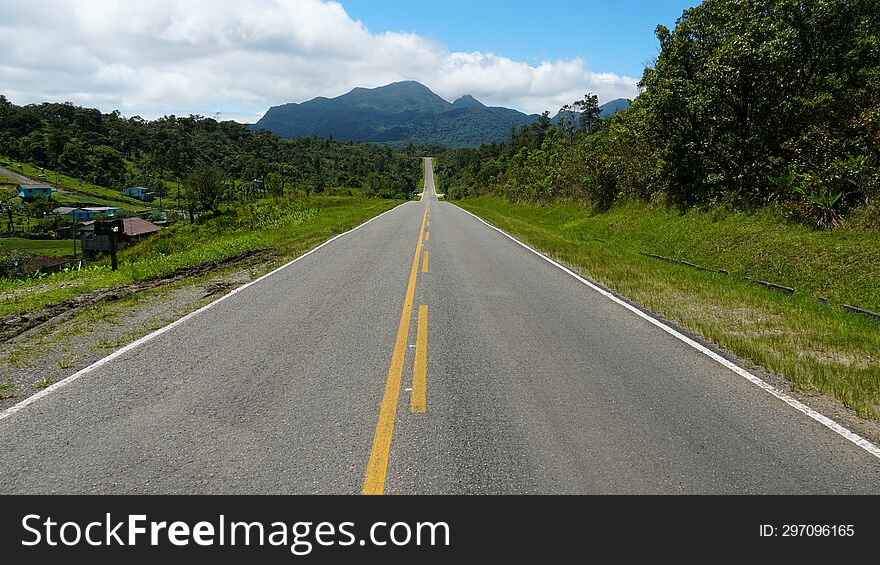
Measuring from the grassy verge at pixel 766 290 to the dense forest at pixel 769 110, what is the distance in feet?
3.60

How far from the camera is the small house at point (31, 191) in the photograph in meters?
98.2

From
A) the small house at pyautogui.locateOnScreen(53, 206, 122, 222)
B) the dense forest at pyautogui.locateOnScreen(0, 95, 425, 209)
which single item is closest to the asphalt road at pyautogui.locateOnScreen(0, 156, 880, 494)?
the dense forest at pyautogui.locateOnScreen(0, 95, 425, 209)

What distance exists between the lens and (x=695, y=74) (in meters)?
16.5

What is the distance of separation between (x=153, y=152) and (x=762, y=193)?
535 feet

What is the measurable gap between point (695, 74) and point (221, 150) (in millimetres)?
141120

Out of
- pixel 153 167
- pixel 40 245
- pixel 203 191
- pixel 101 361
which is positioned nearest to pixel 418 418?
pixel 101 361

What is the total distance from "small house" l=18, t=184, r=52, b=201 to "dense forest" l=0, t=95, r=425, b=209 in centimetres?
2220

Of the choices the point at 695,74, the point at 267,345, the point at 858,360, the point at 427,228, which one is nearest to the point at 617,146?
the point at 695,74

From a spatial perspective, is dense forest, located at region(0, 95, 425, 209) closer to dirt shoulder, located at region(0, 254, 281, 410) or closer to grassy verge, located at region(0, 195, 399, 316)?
grassy verge, located at region(0, 195, 399, 316)

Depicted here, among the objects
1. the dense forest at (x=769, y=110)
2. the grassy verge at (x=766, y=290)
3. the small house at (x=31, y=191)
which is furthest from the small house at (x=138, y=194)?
the dense forest at (x=769, y=110)

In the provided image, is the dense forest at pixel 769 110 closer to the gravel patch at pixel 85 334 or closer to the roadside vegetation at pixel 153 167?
the gravel patch at pixel 85 334

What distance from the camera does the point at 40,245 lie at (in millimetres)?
71625

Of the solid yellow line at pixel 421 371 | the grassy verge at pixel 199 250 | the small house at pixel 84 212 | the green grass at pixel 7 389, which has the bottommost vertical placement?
the solid yellow line at pixel 421 371
